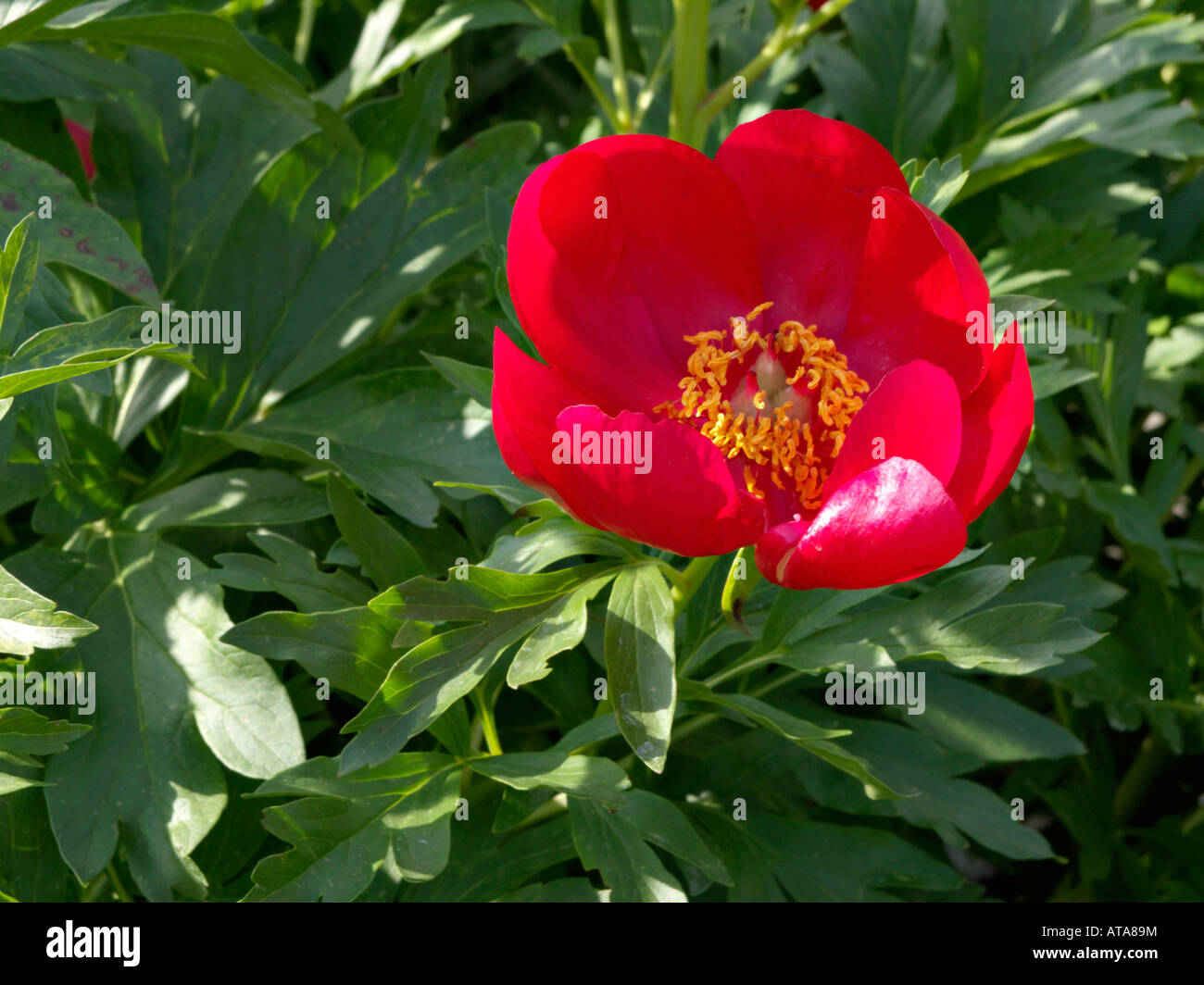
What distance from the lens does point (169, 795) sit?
1.04 m

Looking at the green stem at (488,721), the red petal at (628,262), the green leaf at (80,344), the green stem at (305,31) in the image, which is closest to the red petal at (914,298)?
the red petal at (628,262)

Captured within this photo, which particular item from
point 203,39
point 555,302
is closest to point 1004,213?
point 555,302

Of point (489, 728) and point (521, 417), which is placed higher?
point (521, 417)

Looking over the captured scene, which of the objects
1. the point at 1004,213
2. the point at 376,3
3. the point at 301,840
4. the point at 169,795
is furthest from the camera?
the point at 376,3

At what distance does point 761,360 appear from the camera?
1.05 metres

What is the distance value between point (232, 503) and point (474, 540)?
9.1 inches

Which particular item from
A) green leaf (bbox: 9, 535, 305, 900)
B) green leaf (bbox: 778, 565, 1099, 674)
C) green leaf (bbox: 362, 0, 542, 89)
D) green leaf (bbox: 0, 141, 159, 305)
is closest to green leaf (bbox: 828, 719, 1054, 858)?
green leaf (bbox: 778, 565, 1099, 674)

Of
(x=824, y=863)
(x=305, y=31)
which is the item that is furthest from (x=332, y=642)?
(x=305, y=31)

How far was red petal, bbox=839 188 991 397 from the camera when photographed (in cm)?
88

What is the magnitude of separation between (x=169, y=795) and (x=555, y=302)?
51 centimetres

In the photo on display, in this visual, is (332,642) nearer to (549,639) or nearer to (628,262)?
(549,639)

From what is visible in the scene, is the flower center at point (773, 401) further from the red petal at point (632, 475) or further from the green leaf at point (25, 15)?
the green leaf at point (25, 15)

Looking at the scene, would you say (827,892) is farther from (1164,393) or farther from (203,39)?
(203,39)

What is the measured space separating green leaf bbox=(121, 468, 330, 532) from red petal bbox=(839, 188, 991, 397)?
0.50 meters
